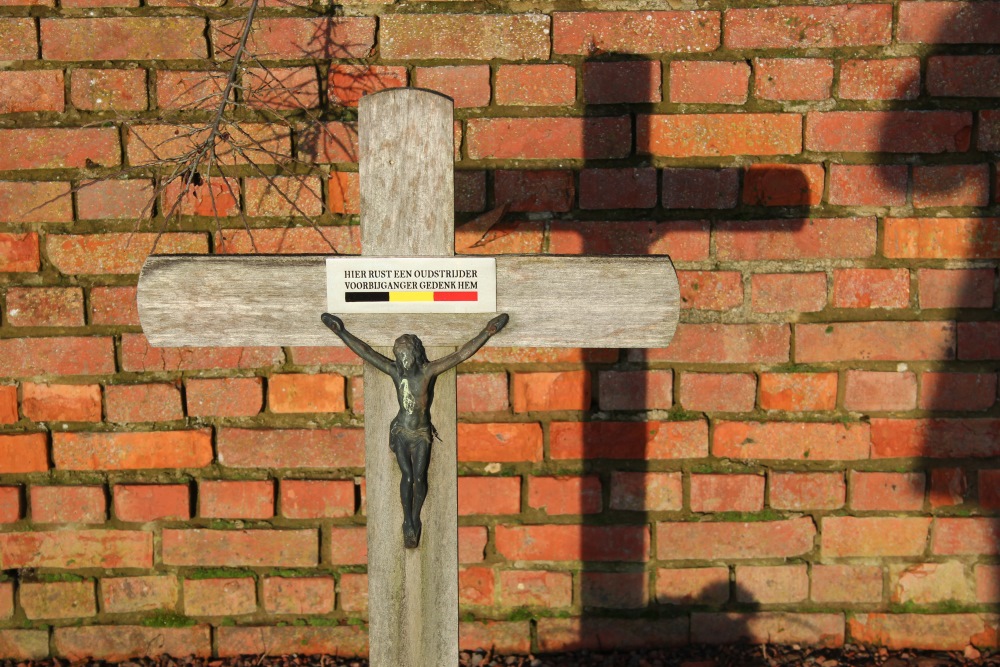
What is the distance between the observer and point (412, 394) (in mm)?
1061

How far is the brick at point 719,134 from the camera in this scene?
1.56 meters

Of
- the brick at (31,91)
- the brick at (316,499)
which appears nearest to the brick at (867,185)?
the brick at (316,499)

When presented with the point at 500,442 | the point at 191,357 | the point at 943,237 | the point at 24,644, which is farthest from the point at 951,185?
the point at 24,644

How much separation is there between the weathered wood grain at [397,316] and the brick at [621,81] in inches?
23.9

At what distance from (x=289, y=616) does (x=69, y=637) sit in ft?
1.52

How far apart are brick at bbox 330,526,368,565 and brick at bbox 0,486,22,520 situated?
64 centimetres

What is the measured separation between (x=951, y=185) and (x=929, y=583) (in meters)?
0.82

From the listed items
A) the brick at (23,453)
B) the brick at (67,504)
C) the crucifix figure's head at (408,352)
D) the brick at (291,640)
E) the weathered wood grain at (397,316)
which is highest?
the weathered wood grain at (397,316)

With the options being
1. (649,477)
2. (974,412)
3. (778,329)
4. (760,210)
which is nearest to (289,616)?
(649,477)

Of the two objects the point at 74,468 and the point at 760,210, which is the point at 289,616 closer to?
the point at 74,468

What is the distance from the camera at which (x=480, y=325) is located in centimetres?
107

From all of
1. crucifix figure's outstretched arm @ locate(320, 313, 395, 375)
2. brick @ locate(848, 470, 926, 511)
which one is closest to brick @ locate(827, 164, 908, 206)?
brick @ locate(848, 470, 926, 511)

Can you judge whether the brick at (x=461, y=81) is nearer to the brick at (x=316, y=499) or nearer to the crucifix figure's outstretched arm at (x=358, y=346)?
the crucifix figure's outstretched arm at (x=358, y=346)

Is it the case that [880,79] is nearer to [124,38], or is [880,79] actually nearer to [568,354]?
[568,354]
